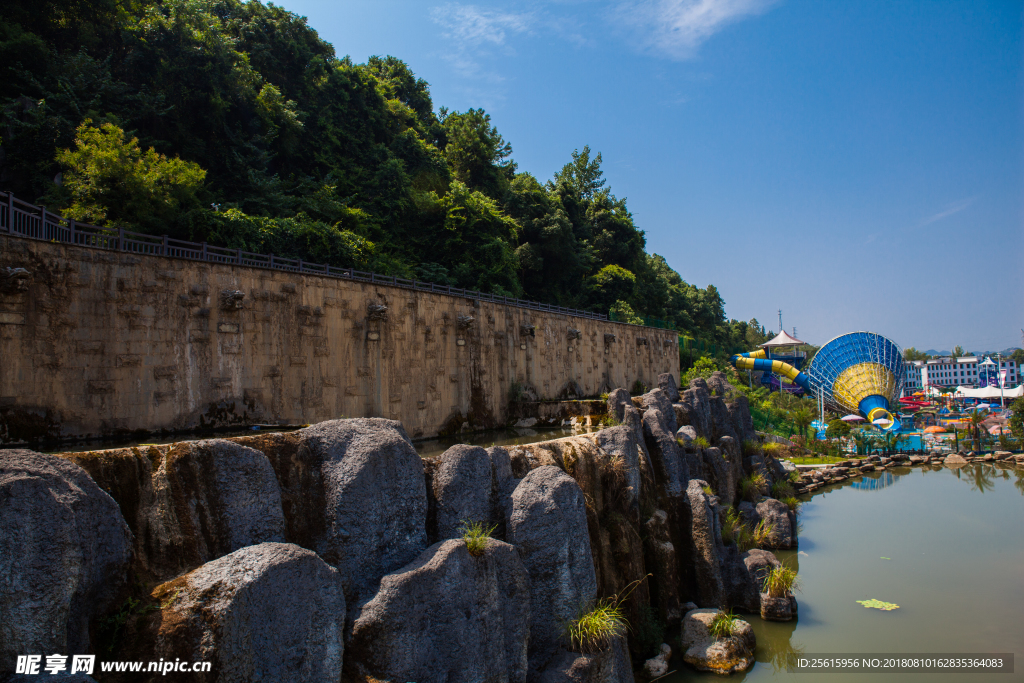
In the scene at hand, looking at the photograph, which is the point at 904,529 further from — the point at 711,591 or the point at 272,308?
the point at 272,308

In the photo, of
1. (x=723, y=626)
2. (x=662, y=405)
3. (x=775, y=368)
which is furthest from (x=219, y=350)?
(x=775, y=368)

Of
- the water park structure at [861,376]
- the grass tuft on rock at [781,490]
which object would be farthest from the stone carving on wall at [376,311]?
the water park structure at [861,376]

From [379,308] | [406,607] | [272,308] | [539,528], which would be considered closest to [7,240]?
[272,308]

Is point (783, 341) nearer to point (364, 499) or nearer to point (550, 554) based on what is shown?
point (550, 554)

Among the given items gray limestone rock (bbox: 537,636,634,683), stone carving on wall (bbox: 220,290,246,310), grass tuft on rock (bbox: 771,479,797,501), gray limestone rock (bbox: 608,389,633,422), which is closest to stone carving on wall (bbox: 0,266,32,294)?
stone carving on wall (bbox: 220,290,246,310)

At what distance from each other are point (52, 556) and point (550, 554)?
5.72m

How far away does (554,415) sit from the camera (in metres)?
20.8

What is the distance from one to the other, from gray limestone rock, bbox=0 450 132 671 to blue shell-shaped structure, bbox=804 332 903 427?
5091 centimetres

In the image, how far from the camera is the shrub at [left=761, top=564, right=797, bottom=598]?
1315 centimetres

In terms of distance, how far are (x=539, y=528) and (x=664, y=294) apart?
4633 cm

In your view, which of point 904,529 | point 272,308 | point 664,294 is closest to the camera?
point 272,308

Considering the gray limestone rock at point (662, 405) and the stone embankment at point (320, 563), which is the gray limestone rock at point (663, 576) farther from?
the gray limestone rock at point (662, 405)

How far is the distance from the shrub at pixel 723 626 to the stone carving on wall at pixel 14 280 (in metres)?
14.2

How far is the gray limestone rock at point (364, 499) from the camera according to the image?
6.94 metres
